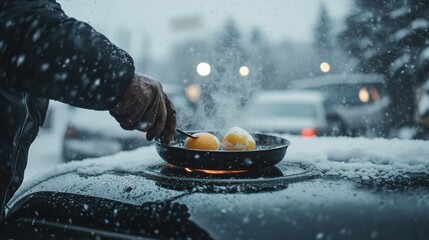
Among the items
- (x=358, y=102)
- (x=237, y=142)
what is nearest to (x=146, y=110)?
(x=237, y=142)

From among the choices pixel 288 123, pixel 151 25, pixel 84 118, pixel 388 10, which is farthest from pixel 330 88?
pixel 151 25

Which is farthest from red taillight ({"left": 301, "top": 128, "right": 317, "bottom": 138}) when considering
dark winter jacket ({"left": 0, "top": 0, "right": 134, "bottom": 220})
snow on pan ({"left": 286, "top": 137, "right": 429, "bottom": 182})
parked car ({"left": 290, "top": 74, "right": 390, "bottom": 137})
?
dark winter jacket ({"left": 0, "top": 0, "right": 134, "bottom": 220})

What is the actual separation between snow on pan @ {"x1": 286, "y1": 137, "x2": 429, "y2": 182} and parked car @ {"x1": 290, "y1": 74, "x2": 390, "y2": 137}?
603cm

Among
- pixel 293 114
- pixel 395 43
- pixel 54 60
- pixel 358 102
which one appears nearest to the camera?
pixel 54 60

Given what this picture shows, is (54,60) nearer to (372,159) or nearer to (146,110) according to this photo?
(146,110)

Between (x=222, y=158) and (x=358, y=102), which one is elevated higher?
(x=358, y=102)

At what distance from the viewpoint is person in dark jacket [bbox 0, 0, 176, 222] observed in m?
1.39

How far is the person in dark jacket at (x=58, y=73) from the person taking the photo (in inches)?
54.6

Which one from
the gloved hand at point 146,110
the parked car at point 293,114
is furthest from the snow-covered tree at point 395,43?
the gloved hand at point 146,110

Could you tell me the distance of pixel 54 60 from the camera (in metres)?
1.39

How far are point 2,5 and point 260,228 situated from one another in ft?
3.92

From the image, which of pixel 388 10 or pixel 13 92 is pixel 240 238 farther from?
pixel 388 10

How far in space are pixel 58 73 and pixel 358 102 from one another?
361 inches

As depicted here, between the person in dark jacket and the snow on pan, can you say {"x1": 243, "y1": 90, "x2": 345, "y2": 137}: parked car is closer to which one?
the snow on pan
